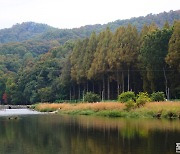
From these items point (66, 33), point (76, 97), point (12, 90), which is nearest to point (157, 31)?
point (76, 97)

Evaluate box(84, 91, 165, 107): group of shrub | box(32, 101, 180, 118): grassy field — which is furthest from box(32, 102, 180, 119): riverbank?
box(84, 91, 165, 107): group of shrub

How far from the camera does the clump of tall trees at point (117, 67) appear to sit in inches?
1885

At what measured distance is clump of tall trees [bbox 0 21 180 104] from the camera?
4788cm

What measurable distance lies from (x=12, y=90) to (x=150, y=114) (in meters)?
59.8

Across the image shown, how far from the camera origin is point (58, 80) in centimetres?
7588

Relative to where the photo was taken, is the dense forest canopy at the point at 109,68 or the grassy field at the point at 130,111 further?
the dense forest canopy at the point at 109,68

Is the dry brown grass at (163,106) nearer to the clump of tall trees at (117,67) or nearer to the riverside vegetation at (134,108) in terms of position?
the riverside vegetation at (134,108)

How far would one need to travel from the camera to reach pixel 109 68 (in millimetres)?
56219

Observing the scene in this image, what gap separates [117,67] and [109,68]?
3049 millimetres

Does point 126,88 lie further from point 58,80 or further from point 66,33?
point 66,33

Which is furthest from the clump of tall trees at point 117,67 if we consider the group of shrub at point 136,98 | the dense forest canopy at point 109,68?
the group of shrub at point 136,98

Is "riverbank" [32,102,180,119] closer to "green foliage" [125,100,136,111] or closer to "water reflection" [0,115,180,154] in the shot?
"green foliage" [125,100,136,111]

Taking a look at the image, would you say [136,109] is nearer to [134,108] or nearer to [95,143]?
[134,108]

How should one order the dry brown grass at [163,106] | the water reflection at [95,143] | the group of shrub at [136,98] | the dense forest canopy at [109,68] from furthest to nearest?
the dense forest canopy at [109,68], the group of shrub at [136,98], the dry brown grass at [163,106], the water reflection at [95,143]
